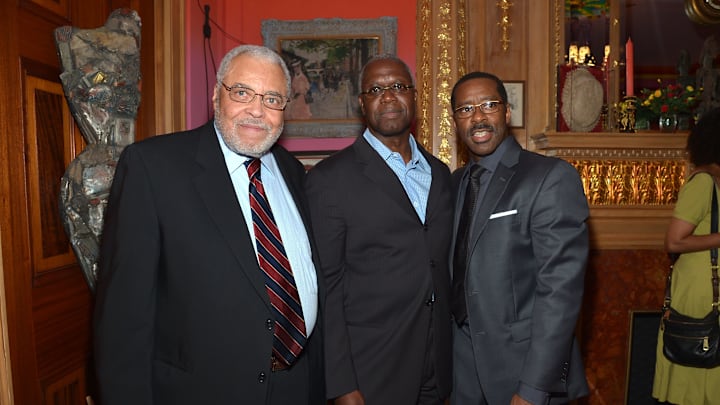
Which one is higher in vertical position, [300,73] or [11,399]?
[300,73]

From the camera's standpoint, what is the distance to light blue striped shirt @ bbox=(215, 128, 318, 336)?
168cm

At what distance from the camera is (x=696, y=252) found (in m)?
2.65

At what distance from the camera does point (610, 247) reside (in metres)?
3.45

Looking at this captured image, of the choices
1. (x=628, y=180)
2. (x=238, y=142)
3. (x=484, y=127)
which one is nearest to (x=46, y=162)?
(x=238, y=142)

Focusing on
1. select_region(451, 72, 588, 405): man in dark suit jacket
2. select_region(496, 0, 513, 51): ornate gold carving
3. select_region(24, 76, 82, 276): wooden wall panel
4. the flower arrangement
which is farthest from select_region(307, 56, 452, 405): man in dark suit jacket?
the flower arrangement

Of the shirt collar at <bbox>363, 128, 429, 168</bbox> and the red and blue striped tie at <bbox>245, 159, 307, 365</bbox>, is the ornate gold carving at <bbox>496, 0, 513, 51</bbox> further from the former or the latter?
the red and blue striped tie at <bbox>245, 159, 307, 365</bbox>

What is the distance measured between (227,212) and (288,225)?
231 millimetres

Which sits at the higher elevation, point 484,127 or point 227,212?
point 484,127

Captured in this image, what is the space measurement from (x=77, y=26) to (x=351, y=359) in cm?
176

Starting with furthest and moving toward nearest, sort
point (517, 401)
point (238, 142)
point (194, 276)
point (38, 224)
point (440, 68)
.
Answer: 1. point (440, 68)
2. point (38, 224)
3. point (517, 401)
4. point (238, 142)
5. point (194, 276)

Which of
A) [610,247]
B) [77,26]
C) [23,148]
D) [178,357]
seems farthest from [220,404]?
[610,247]

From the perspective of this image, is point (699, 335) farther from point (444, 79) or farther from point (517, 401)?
point (444, 79)

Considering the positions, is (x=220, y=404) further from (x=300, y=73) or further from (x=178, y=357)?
(x=300, y=73)

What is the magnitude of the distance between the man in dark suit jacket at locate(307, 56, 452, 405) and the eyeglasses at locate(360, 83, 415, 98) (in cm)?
26
